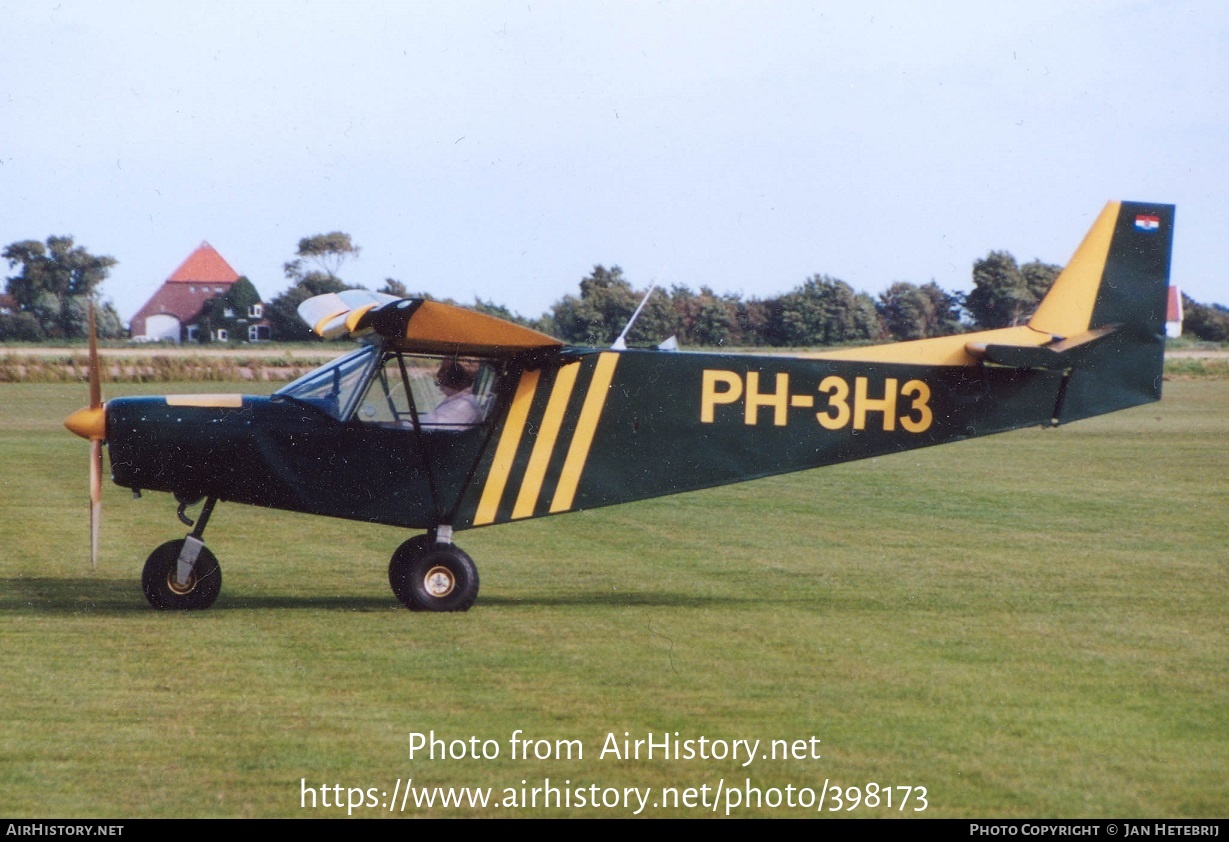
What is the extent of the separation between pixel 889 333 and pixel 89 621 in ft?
75.3

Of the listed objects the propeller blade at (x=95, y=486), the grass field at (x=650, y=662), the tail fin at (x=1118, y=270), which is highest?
the tail fin at (x=1118, y=270)

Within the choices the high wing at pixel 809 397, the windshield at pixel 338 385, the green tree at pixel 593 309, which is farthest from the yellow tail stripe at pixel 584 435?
the green tree at pixel 593 309

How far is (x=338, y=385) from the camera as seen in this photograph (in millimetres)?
10977

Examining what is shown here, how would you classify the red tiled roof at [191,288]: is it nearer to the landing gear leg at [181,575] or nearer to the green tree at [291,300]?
the green tree at [291,300]

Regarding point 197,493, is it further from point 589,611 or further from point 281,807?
point 281,807

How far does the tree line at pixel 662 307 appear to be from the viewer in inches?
835

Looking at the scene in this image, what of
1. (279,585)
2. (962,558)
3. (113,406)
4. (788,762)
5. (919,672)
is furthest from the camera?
(962,558)

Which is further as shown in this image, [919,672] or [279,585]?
[279,585]

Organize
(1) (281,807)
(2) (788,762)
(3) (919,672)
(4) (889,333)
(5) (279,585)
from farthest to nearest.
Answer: (4) (889,333), (5) (279,585), (3) (919,672), (2) (788,762), (1) (281,807)

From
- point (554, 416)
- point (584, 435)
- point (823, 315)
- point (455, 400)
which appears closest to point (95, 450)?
point (455, 400)

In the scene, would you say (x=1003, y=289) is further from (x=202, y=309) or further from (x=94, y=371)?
(x=94, y=371)

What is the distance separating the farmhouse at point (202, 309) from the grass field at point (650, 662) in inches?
661

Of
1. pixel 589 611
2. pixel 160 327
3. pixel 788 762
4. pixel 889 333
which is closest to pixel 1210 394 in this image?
pixel 889 333

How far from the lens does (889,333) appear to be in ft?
102
